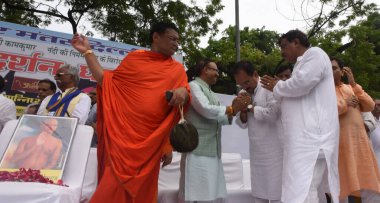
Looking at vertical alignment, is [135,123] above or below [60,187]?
above

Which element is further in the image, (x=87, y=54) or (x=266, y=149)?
(x=266, y=149)

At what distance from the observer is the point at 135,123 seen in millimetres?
2402

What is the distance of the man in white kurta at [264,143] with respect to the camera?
2951 millimetres

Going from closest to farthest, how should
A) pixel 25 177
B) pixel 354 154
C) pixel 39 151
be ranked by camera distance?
pixel 25 177, pixel 39 151, pixel 354 154

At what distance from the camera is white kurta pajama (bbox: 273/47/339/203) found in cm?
242

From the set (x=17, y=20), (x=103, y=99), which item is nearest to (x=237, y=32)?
(x=17, y=20)

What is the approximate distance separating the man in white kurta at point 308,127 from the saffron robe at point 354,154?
71 centimetres

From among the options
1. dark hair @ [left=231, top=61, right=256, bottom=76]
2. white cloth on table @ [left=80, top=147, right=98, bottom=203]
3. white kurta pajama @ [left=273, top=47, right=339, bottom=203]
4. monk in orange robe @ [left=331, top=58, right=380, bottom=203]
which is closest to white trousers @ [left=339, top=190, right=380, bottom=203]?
monk in orange robe @ [left=331, top=58, right=380, bottom=203]

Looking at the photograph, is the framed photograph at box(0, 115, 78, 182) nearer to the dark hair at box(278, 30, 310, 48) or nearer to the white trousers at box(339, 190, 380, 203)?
the dark hair at box(278, 30, 310, 48)

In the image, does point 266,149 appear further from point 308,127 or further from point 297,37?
point 297,37

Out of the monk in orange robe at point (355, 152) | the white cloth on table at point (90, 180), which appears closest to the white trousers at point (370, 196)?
the monk in orange robe at point (355, 152)

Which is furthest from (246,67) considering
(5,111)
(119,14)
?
(119,14)

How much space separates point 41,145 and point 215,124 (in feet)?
4.80

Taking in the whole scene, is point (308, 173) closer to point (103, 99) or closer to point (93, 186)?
point (103, 99)
